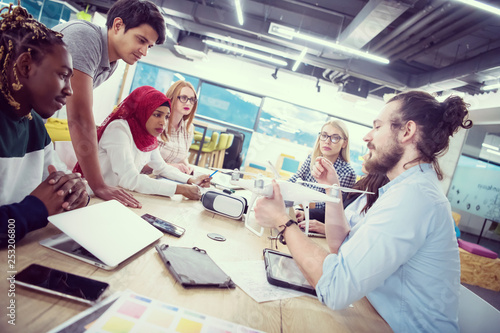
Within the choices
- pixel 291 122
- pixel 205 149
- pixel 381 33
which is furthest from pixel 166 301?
pixel 291 122

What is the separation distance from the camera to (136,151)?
72.7 inches

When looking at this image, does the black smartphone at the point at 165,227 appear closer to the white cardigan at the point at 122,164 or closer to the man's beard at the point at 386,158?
the white cardigan at the point at 122,164

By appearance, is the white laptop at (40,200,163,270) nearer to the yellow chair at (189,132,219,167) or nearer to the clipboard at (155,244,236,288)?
the clipboard at (155,244,236,288)

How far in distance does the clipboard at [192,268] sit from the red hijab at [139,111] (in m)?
1.15

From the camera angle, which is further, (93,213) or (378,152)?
(378,152)

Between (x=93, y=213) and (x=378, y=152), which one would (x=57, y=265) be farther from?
(x=378, y=152)

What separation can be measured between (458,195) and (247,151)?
5716 mm

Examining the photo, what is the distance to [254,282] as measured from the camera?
0.85 m

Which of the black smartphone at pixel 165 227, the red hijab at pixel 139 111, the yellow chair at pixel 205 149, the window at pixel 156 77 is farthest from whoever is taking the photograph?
Result: the window at pixel 156 77

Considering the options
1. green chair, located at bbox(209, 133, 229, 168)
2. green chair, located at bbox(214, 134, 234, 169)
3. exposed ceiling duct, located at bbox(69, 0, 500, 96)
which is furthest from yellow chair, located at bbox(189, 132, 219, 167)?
exposed ceiling duct, located at bbox(69, 0, 500, 96)

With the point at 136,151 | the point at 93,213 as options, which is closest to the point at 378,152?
the point at 93,213

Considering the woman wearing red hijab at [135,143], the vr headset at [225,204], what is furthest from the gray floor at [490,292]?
the woman wearing red hijab at [135,143]

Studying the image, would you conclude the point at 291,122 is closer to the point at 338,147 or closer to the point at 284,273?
the point at 338,147

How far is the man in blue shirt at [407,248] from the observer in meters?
0.81
